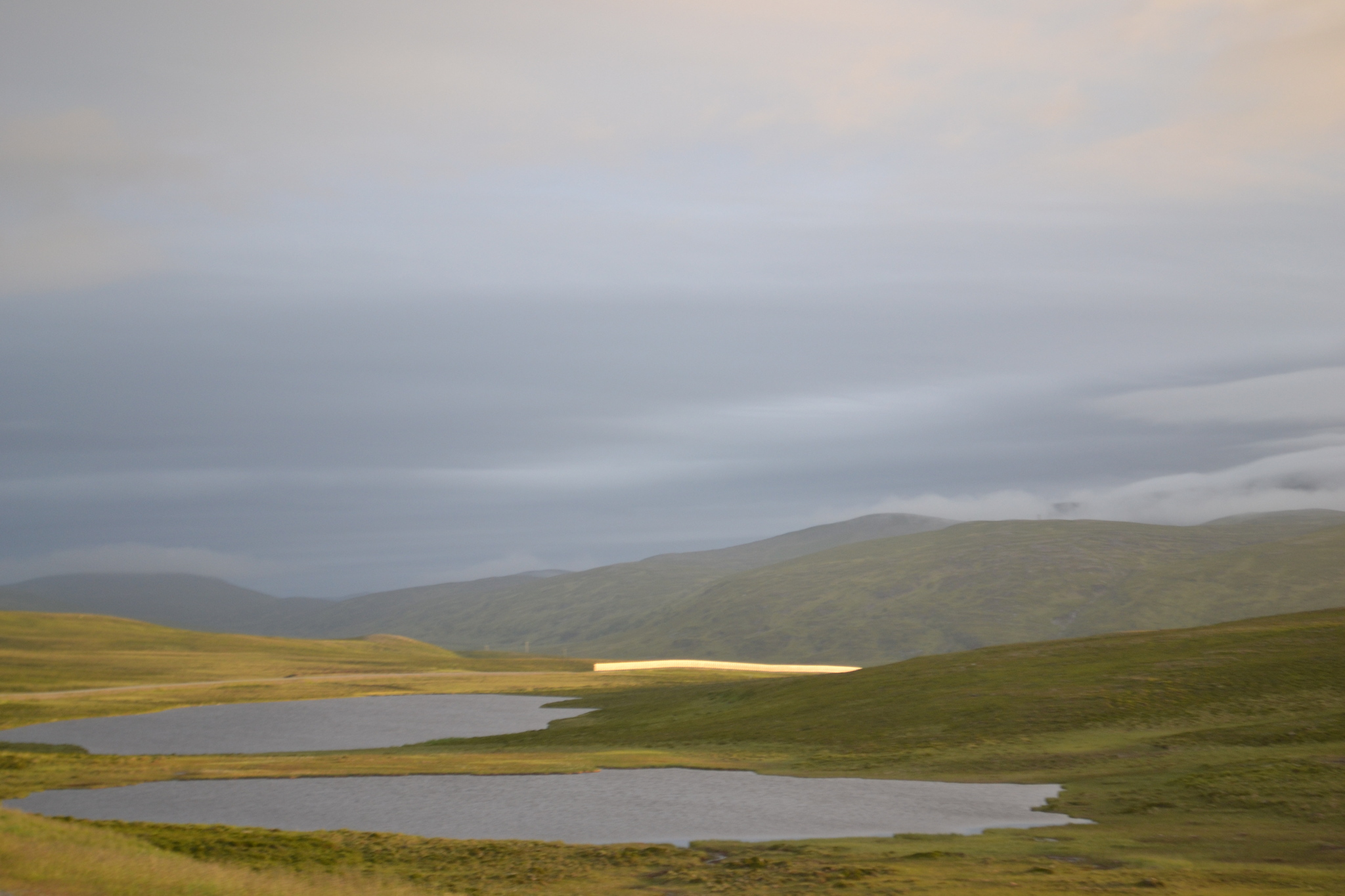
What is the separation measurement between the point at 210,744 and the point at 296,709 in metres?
29.7

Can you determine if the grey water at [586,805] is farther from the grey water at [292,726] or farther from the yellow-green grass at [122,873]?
the grey water at [292,726]

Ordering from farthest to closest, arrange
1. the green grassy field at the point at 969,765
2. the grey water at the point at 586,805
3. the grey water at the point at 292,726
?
the grey water at the point at 292,726 < the grey water at the point at 586,805 < the green grassy field at the point at 969,765

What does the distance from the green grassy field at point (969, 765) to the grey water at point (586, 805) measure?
9.11 feet

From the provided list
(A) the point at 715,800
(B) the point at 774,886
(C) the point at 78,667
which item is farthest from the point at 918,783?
(C) the point at 78,667

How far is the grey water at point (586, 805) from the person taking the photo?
137ft

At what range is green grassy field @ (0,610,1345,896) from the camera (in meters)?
31.0

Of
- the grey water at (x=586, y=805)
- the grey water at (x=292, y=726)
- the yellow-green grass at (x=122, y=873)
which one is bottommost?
the grey water at (x=292, y=726)

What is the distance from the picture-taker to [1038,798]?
47156 millimetres

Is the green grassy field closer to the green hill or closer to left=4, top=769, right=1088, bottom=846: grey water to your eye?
the green hill

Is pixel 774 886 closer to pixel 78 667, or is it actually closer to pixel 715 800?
pixel 715 800

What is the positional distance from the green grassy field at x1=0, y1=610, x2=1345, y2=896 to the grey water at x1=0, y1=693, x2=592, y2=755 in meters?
7.74

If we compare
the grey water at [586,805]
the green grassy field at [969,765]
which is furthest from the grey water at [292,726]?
the grey water at [586,805]

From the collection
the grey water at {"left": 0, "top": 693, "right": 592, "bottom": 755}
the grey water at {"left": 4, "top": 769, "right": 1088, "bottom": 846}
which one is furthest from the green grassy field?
the grey water at {"left": 0, "top": 693, "right": 592, "bottom": 755}

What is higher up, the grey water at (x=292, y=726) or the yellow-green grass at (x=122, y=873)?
the yellow-green grass at (x=122, y=873)
